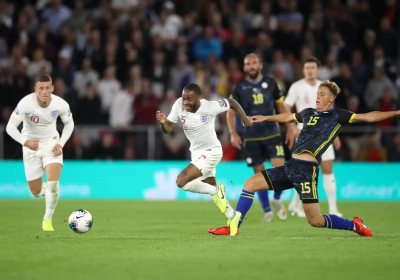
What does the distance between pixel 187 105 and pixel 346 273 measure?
4.38m

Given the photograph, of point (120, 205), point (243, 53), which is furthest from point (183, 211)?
point (243, 53)

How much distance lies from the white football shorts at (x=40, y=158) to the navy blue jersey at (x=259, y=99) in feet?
10.9

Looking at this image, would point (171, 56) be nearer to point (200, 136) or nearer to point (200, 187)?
point (200, 136)

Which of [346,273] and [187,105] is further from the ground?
[187,105]

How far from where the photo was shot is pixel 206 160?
1183cm

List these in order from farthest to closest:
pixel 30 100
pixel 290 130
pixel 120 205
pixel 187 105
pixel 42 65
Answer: pixel 42 65 → pixel 120 205 → pixel 290 130 → pixel 30 100 → pixel 187 105

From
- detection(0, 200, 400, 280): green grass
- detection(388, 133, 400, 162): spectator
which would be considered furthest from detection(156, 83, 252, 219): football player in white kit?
detection(388, 133, 400, 162): spectator

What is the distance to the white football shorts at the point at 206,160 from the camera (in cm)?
1173

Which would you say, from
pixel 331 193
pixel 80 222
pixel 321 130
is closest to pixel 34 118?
pixel 80 222

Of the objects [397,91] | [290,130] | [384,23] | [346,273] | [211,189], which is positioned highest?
[384,23]

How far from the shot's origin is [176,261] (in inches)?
332

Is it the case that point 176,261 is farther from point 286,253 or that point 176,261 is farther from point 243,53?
point 243,53

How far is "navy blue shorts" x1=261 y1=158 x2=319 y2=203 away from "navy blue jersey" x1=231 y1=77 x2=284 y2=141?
3.38 m

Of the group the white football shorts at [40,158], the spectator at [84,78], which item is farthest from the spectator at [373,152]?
the white football shorts at [40,158]
